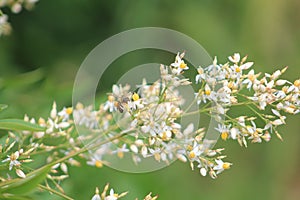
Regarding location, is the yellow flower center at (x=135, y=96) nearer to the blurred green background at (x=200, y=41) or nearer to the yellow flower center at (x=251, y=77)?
the yellow flower center at (x=251, y=77)

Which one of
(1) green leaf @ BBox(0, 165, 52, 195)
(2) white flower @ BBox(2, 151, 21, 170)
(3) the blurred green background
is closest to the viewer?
(1) green leaf @ BBox(0, 165, 52, 195)

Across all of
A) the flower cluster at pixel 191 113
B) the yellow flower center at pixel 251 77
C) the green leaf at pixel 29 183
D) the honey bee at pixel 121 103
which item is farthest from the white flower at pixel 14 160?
the yellow flower center at pixel 251 77

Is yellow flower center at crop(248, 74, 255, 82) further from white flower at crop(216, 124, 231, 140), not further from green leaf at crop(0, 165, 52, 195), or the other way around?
green leaf at crop(0, 165, 52, 195)

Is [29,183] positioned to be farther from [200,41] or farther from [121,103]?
[200,41]

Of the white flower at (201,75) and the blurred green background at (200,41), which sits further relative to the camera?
the blurred green background at (200,41)

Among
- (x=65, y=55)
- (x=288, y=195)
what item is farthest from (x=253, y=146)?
(x=65, y=55)

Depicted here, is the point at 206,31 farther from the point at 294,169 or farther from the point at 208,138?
the point at 208,138

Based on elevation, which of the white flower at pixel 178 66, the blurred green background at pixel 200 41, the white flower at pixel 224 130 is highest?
the blurred green background at pixel 200 41

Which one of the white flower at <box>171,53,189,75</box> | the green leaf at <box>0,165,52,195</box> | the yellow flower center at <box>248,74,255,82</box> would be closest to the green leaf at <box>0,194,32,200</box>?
the green leaf at <box>0,165,52,195</box>
